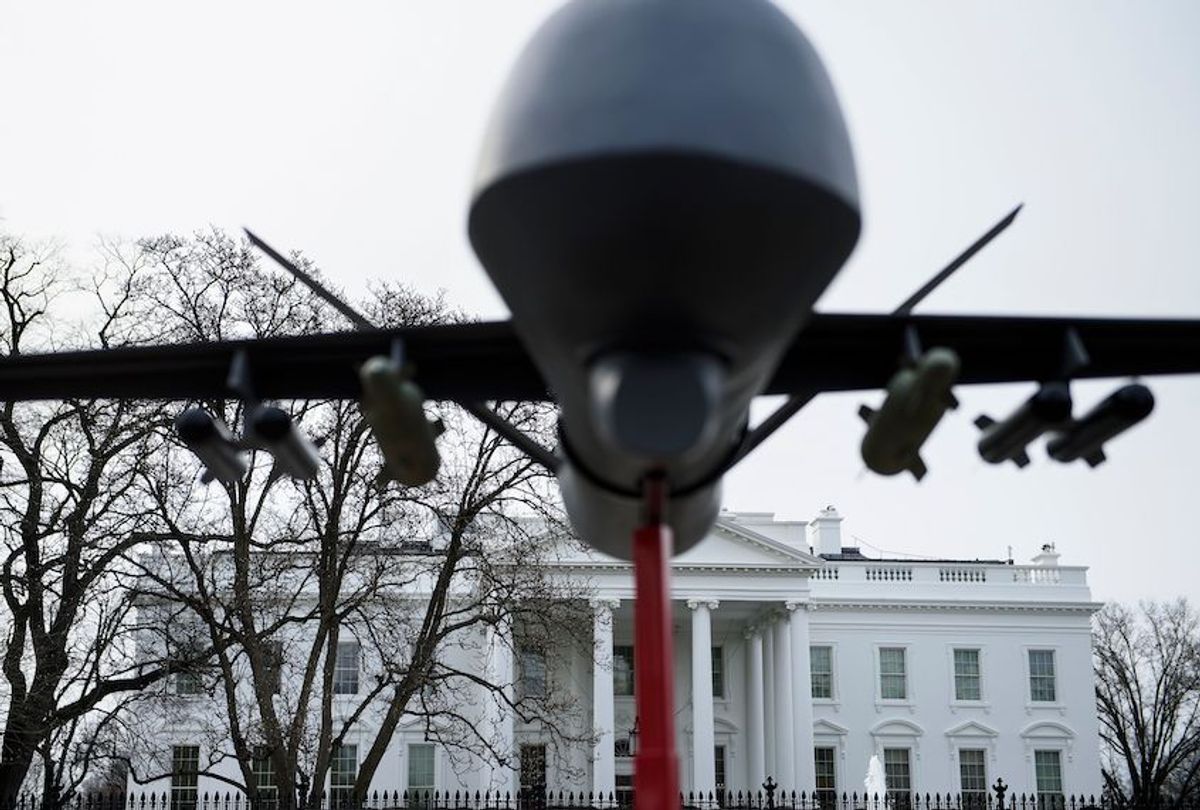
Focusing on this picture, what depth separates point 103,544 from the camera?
2464 cm

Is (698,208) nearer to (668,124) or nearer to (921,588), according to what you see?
(668,124)

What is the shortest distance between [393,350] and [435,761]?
165 ft

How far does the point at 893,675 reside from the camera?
190 feet

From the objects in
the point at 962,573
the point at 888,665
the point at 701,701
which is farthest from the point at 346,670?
the point at 962,573

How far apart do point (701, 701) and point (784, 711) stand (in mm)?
3324

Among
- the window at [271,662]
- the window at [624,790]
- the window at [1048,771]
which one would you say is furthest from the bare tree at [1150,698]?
the window at [271,662]

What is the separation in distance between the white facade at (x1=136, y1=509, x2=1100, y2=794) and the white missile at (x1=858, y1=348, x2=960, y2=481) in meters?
49.4

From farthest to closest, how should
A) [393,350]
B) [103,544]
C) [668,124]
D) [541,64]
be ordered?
[103,544] → [393,350] → [541,64] → [668,124]

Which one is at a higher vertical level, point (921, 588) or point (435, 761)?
point (921, 588)

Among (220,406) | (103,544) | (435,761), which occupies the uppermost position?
(220,406)

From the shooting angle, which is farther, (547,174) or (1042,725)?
(1042,725)

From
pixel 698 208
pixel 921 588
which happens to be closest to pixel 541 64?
pixel 698 208

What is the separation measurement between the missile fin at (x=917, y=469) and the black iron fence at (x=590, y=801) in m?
21.4

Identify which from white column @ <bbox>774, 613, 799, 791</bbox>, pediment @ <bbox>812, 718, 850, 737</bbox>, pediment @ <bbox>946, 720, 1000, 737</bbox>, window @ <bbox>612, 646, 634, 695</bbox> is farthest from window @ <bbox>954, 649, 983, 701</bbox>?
window @ <bbox>612, 646, 634, 695</bbox>
